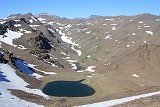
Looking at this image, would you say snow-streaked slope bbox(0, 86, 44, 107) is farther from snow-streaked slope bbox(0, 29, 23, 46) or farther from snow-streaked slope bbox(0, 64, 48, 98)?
snow-streaked slope bbox(0, 29, 23, 46)

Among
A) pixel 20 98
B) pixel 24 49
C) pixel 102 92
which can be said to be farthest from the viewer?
pixel 24 49

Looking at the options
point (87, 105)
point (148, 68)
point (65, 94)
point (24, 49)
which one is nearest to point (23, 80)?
point (65, 94)

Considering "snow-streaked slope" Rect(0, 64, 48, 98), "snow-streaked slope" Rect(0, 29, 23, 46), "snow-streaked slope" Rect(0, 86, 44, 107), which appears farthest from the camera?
"snow-streaked slope" Rect(0, 29, 23, 46)

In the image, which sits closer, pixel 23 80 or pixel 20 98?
pixel 20 98

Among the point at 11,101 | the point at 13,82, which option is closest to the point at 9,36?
the point at 13,82

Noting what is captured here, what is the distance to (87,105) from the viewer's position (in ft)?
222

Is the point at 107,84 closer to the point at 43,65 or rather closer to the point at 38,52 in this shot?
the point at 43,65

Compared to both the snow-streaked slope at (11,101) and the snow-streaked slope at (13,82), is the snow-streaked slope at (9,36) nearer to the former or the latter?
the snow-streaked slope at (13,82)

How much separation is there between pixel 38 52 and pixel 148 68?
65.9 m

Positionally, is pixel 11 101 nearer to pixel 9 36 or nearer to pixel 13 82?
pixel 13 82

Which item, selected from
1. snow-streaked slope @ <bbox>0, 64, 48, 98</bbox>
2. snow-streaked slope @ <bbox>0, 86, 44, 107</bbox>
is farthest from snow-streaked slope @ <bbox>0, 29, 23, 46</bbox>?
snow-streaked slope @ <bbox>0, 86, 44, 107</bbox>

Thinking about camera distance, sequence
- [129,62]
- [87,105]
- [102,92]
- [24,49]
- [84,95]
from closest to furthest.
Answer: [87,105]
[84,95]
[102,92]
[129,62]
[24,49]

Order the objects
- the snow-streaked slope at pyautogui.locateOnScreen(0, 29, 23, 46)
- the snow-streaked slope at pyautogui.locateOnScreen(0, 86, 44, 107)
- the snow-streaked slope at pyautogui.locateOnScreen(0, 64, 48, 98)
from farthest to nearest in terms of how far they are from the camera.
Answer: the snow-streaked slope at pyautogui.locateOnScreen(0, 29, 23, 46), the snow-streaked slope at pyautogui.locateOnScreen(0, 64, 48, 98), the snow-streaked slope at pyautogui.locateOnScreen(0, 86, 44, 107)

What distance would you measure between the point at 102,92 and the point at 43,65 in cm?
5200
